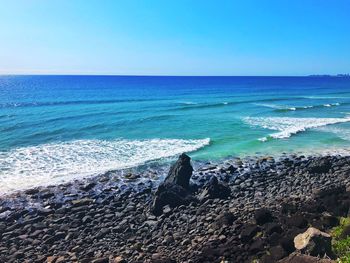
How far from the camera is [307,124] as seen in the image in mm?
36688

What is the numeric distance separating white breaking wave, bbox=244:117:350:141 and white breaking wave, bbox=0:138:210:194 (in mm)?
7518

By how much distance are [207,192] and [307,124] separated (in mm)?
22992

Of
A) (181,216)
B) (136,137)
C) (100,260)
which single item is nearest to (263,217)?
(181,216)

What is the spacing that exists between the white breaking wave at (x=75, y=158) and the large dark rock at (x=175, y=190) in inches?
191

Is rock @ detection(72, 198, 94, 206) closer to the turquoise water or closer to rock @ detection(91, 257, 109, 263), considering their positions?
the turquoise water

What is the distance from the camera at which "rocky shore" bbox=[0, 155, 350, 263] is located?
1194 centimetres

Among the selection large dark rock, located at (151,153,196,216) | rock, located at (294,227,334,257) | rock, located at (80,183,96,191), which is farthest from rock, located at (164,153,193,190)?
rock, located at (294,227,334,257)

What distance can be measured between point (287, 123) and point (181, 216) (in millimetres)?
25984

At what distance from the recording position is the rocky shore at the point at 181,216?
11938mm

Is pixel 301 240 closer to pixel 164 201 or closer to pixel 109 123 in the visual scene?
pixel 164 201

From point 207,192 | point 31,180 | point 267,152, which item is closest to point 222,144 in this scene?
point 267,152

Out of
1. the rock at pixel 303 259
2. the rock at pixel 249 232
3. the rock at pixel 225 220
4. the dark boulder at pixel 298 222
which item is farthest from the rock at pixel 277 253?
the rock at pixel 225 220

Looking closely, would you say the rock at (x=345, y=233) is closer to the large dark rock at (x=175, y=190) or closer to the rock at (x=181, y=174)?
the large dark rock at (x=175, y=190)

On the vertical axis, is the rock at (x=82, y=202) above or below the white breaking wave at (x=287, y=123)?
below
